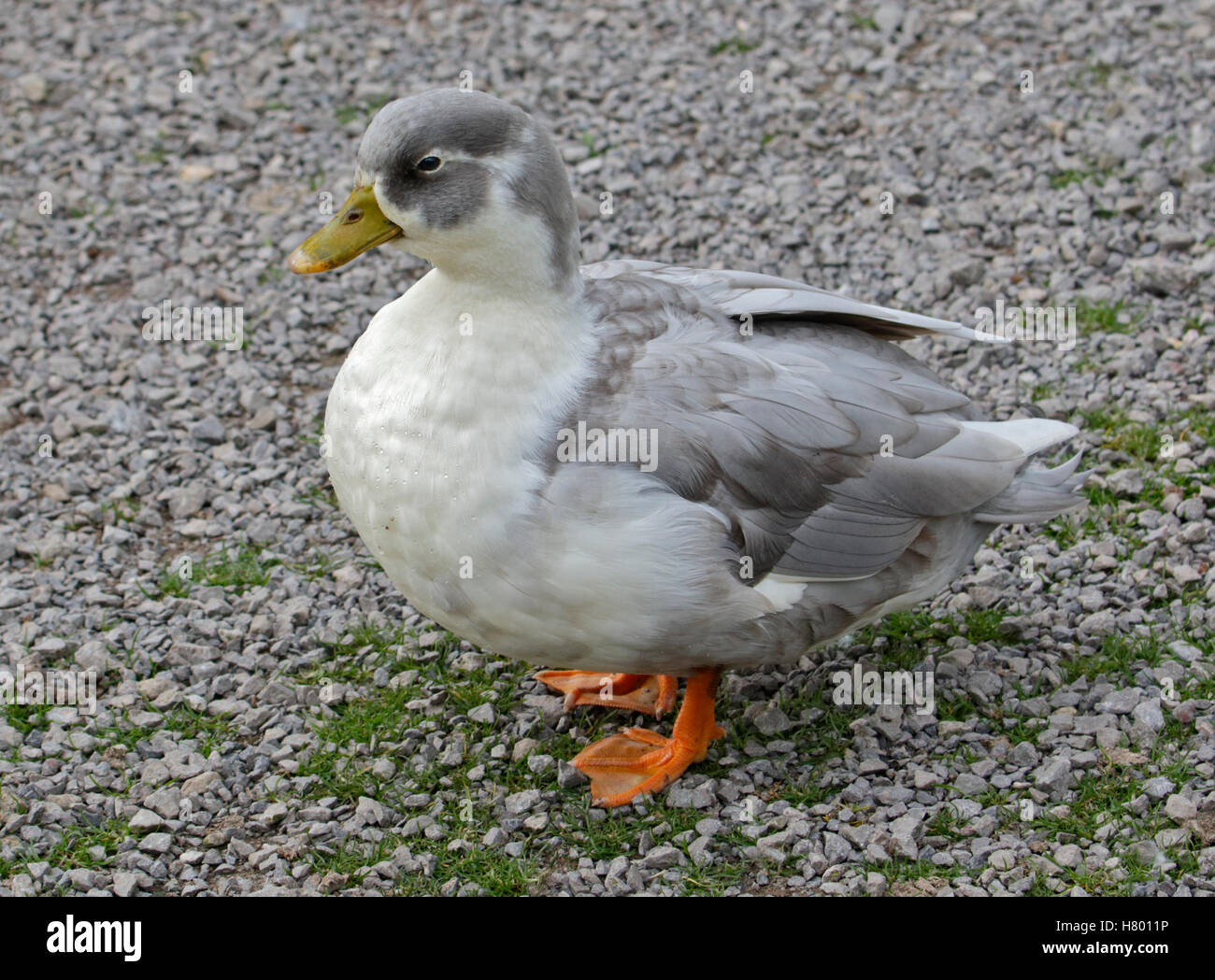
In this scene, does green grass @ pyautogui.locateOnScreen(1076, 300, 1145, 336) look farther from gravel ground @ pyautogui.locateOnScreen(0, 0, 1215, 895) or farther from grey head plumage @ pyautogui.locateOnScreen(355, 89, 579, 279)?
grey head plumage @ pyautogui.locateOnScreen(355, 89, 579, 279)

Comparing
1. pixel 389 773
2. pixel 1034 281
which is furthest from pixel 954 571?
pixel 1034 281

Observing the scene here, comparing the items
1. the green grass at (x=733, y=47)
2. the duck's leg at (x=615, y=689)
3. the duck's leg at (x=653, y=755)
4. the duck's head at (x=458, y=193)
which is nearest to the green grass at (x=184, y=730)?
the duck's leg at (x=615, y=689)

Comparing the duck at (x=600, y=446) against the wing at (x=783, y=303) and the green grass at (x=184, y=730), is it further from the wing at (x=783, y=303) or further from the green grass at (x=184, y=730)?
the green grass at (x=184, y=730)

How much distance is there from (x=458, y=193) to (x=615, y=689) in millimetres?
1986

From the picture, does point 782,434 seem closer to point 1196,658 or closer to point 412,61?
point 1196,658

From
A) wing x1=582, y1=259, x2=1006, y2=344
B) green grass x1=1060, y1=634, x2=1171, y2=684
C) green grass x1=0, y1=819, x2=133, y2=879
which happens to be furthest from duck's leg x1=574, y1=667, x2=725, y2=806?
green grass x1=0, y1=819, x2=133, y2=879

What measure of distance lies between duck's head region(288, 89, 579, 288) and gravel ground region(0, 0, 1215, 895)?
66.1 inches

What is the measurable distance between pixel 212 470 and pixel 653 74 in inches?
151

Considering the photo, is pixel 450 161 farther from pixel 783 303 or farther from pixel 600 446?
pixel 783 303

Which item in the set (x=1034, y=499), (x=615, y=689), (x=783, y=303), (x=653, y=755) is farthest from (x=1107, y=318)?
(x=653, y=755)

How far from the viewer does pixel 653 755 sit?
4.87 metres

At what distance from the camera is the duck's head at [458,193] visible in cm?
419

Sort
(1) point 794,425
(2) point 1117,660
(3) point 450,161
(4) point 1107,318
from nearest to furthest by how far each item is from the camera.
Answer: (3) point 450,161 → (1) point 794,425 → (2) point 1117,660 → (4) point 1107,318

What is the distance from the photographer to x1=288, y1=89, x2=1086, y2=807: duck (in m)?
4.25
